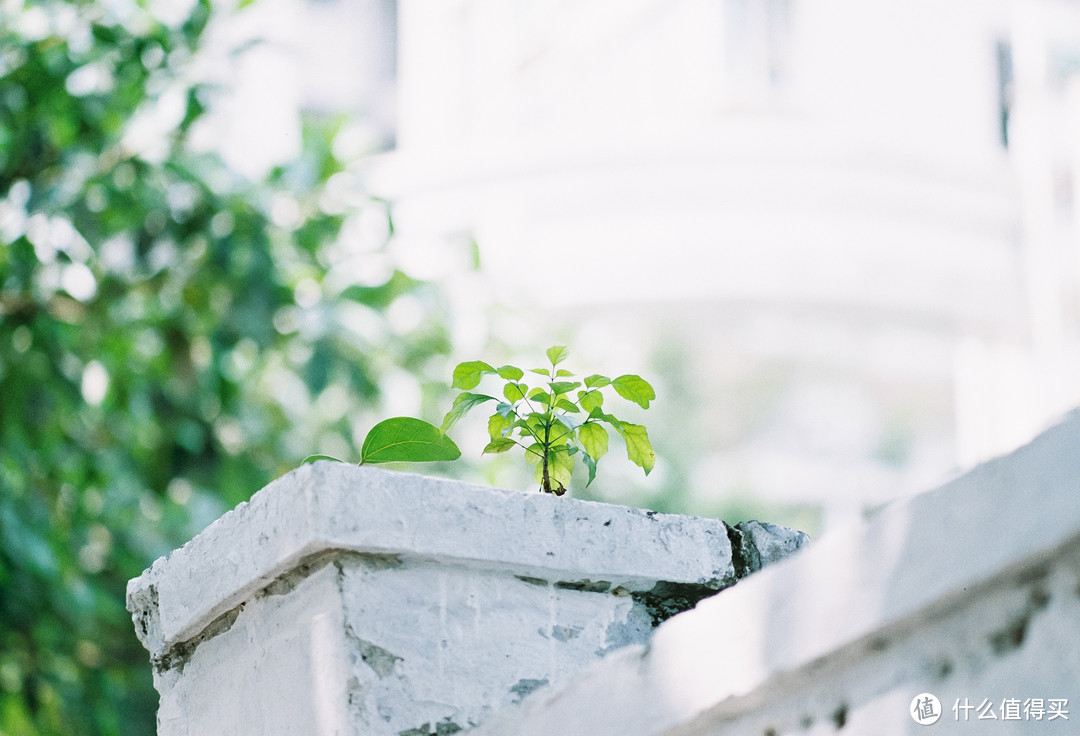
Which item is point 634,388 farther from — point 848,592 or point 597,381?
point 848,592

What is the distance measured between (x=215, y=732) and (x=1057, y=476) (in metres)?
0.75

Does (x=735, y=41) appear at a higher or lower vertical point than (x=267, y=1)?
higher

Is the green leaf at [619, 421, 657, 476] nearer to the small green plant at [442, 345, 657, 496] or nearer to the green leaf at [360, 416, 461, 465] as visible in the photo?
the small green plant at [442, 345, 657, 496]

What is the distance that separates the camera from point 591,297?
8281 millimetres

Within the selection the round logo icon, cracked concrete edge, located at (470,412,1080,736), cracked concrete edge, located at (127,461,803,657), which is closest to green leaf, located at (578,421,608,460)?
cracked concrete edge, located at (127,461,803,657)

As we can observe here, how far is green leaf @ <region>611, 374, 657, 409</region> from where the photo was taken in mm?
1118

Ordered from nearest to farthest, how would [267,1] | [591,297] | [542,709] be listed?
[542,709] < [267,1] < [591,297]

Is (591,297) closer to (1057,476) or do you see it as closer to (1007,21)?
(1007,21)

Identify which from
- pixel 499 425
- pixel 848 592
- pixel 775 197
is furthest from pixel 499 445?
pixel 775 197

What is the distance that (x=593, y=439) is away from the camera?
44.8 inches

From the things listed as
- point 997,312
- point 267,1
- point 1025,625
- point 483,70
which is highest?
point 483,70

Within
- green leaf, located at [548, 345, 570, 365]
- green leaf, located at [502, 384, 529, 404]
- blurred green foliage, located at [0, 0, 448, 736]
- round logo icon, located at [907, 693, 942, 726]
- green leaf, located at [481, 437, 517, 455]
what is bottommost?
round logo icon, located at [907, 693, 942, 726]

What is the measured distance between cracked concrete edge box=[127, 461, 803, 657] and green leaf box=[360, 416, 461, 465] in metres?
0.09

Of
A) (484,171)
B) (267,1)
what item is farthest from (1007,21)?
(267,1)
